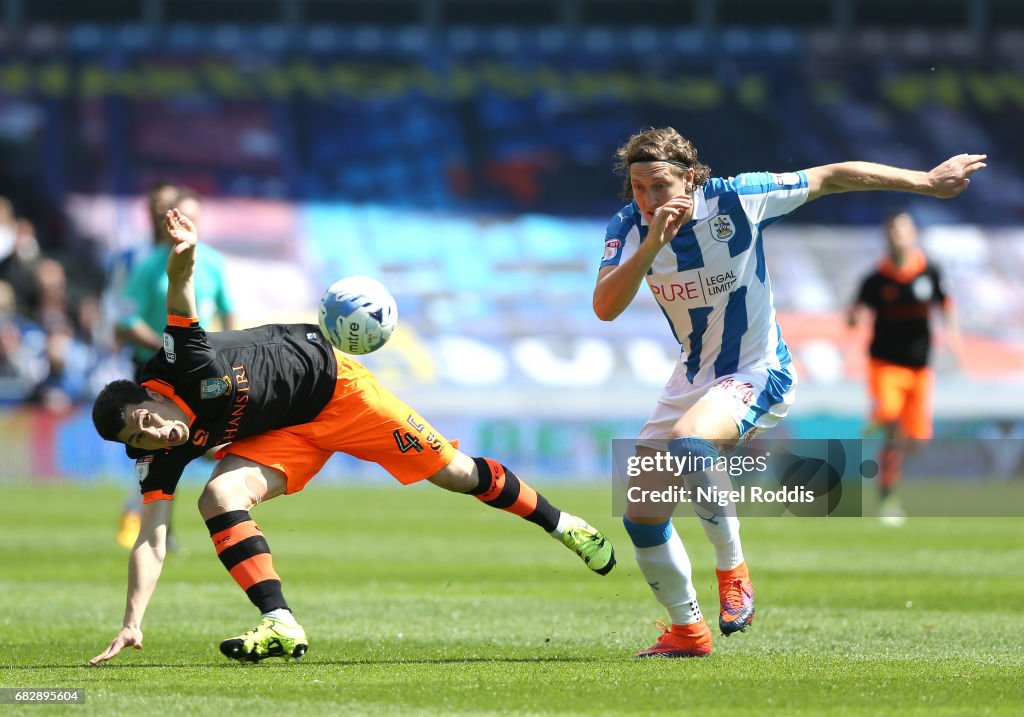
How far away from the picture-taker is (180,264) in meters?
5.62

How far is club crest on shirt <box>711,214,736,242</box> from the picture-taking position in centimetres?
631

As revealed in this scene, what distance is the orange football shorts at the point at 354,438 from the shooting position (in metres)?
6.33

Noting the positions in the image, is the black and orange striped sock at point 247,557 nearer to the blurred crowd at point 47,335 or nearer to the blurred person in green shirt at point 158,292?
the blurred person in green shirt at point 158,292

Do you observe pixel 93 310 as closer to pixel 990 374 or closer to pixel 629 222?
pixel 990 374

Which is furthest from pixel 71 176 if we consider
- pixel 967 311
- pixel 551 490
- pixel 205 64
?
pixel 967 311

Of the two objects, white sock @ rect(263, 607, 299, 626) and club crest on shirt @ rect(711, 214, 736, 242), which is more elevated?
club crest on shirt @ rect(711, 214, 736, 242)

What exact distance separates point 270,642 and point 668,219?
216cm

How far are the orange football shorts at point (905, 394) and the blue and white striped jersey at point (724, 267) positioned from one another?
8170 mm

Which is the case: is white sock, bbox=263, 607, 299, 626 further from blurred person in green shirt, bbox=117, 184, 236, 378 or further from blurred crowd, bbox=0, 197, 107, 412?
blurred crowd, bbox=0, 197, 107, 412

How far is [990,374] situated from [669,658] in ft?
68.0

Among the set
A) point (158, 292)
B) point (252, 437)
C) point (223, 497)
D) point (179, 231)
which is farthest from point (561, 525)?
point (158, 292)

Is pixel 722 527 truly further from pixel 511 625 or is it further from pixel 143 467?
pixel 143 467

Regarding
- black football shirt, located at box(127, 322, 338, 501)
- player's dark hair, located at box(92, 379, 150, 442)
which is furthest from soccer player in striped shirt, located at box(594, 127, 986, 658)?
player's dark hair, located at box(92, 379, 150, 442)

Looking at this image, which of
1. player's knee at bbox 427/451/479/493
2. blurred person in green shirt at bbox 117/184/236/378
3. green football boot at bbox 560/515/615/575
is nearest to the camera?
player's knee at bbox 427/451/479/493
